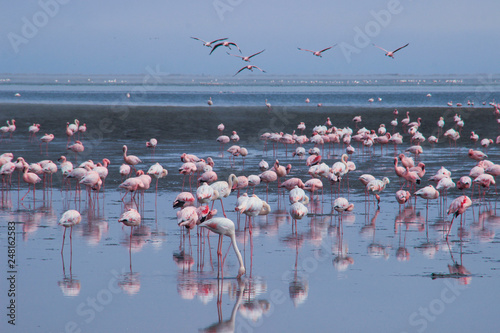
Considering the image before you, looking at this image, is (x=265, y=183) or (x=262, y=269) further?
(x=265, y=183)

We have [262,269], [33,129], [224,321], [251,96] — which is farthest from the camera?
[251,96]

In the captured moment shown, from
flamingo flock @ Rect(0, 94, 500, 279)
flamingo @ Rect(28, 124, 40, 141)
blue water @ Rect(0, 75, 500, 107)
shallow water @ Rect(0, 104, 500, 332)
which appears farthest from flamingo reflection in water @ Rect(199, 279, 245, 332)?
blue water @ Rect(0, 75, 500, 107)

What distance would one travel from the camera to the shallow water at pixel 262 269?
6.14 metres

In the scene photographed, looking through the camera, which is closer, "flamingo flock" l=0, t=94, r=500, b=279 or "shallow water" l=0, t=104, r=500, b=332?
"shallow water" l=0, t=104, r=500, b=332

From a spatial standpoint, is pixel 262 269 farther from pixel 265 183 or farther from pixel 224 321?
pixel 265 183

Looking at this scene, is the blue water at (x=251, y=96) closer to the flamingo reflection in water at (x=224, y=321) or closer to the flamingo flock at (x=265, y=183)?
the flamingo flock at (x=265, y=183)

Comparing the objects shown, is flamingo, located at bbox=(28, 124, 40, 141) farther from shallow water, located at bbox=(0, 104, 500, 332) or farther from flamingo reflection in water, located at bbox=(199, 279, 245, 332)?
Answer: flamingo reflection in water, located at bbox=(199, 279, 245, 332)

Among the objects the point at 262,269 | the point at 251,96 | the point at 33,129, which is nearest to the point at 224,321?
the point at 262,269

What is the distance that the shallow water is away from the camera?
614 cm

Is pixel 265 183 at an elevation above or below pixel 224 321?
above

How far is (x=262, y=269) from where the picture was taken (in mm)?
7738

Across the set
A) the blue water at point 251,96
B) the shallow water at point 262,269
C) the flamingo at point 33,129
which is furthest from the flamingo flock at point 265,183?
the blue water at point 251,96

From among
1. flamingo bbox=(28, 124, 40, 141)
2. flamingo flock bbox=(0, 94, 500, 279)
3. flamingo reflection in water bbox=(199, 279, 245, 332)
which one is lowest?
flamingo reflection in water bbox=(199, 279, 245, 332)

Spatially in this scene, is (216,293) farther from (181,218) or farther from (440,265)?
(440,265)
